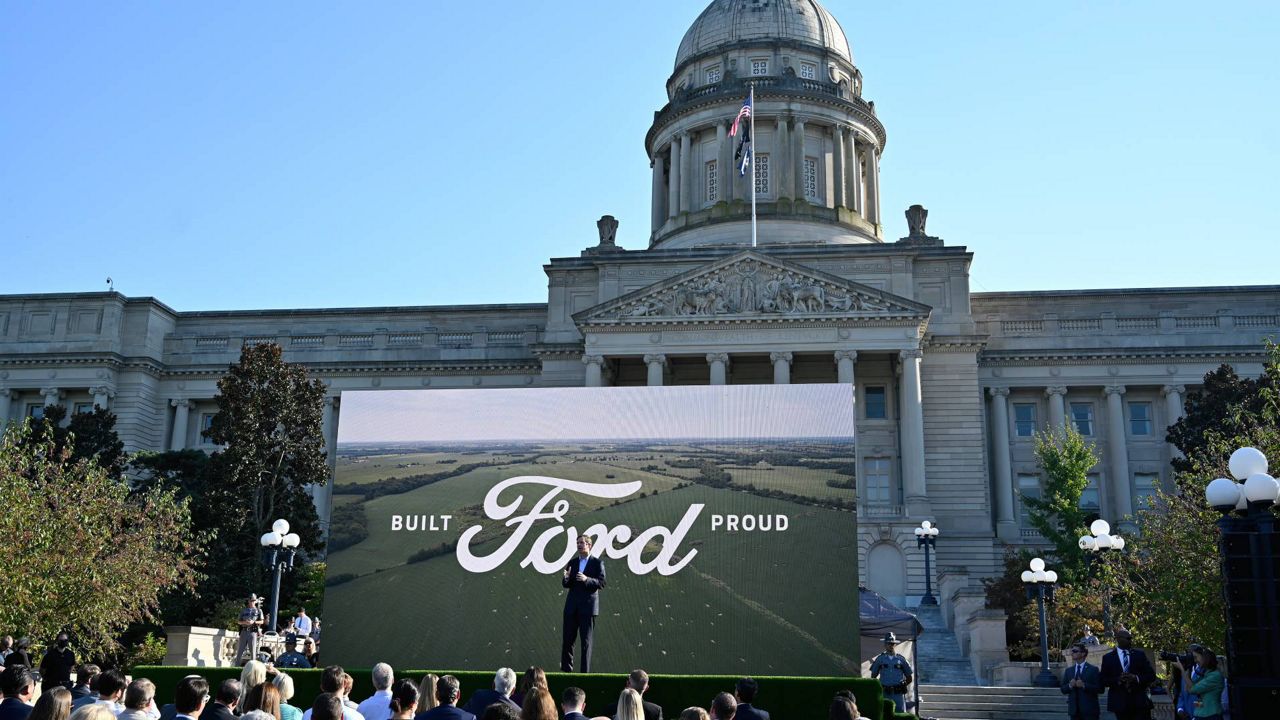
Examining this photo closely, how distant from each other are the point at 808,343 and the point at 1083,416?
1523 centimetres

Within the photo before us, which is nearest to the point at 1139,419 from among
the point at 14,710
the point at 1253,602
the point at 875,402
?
the point at 875,402

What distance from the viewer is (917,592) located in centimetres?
5050

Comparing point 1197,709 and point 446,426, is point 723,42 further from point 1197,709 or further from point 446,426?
point 1197,709

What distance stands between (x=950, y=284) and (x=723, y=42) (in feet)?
85.9

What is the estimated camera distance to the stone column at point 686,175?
237 ft

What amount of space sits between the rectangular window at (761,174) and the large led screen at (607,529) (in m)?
48.4

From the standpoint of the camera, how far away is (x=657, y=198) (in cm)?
7606

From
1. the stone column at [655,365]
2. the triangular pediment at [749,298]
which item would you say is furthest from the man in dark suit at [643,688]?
the triangular pediment at [749,298]

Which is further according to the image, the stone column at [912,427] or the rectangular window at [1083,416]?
the rectangular window at [1083,416]

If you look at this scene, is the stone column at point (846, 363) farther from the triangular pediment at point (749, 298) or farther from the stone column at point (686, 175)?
the stone column at point (686, 175)

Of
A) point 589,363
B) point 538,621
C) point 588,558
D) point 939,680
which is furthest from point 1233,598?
point 589,363

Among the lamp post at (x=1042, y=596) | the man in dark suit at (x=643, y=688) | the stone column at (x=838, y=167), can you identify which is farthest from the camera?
the stone column at (x=838, y=167)

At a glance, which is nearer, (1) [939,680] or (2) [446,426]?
(2) [446,426]

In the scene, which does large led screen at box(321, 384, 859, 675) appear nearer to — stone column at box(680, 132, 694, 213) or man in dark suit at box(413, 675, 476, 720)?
man in dark suit at box(413, 675, 476, 720)
